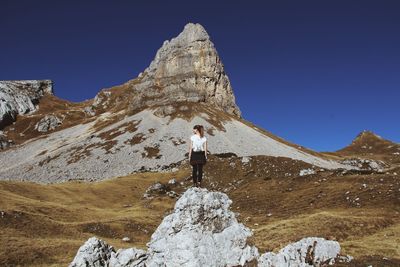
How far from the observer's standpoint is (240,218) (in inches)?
1955

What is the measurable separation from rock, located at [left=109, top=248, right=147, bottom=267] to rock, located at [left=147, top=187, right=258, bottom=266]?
52.2 inches

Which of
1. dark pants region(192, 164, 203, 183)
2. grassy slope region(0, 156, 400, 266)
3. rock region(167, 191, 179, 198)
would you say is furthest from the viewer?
rock region(167, 191, 179, 198)

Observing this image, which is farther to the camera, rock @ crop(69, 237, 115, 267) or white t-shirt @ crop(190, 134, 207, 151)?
rock @ crop(69, 237, 115, 267)

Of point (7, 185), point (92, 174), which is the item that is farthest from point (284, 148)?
point (7, 185)

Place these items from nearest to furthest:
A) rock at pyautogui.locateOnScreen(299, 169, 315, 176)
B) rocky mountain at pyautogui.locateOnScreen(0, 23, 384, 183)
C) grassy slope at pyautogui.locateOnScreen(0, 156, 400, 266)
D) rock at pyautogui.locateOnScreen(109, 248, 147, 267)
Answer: rock at pyautogui.locateOnScreen(109, 248, 147, 267) < grassy slope at pyautogui.locateOnScreen(0, 156, 400, 266) < rock at pyautogui.locateOnScreen(299, 169, 315, 176) < rocky mountain at pyautogui.locateOnScreen(0, 23, 384, 183)

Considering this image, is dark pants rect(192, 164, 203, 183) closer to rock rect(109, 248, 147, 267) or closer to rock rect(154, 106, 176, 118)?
rock rect(109, 248, 147, 267)

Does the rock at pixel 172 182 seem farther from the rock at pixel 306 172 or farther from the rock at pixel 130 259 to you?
the rock at pixel 130 259

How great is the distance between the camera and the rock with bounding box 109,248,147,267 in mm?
25906

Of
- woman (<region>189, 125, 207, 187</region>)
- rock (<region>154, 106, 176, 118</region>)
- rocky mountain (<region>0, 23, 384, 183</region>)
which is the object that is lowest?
woman (<region>189, 125, 207, 187</region>)

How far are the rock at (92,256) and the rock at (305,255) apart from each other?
1290 centimetres

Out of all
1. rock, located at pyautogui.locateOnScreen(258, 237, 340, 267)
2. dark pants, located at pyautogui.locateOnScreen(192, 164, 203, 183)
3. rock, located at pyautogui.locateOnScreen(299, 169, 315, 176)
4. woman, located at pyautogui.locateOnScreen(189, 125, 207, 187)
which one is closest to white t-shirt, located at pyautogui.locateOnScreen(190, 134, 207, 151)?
woman, located at pyautogui.locateOnScreen(189, 125, 207, 187)

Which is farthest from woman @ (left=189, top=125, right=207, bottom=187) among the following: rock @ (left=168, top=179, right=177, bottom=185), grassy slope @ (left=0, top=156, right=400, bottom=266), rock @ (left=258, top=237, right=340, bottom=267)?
rock @ (left=168, top=179, right=177, bottom=185)

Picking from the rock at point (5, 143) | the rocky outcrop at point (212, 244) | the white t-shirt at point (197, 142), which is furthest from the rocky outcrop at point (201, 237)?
the rock at point (5, 143)

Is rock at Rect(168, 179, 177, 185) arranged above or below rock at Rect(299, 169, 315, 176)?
above
